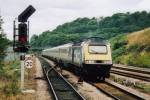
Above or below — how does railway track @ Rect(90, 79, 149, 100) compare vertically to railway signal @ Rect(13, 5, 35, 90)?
below

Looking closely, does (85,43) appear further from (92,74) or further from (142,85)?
(142,85)

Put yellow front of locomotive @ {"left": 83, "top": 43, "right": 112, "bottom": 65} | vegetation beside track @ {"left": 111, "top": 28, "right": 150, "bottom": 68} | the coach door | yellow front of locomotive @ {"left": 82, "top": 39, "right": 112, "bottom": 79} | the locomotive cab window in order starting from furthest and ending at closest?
1. vegetation beside track @ {"left": 111, "top": 28, "right": 150, "bottom": 68}
2. the coach door
3. the locomotive cab window
4. yellow front of locomotive @ {"left": 83, "top": 43, "right": 112, "bottom": 65}
5. yellow front of locomotive @ {"left": 82, "top": 39, "right": 112, "bottom": 79}

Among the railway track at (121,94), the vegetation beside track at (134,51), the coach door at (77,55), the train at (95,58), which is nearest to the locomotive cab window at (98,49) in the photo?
the train at (95,58)

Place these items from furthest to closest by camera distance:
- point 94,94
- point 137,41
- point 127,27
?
point 127,27 → point 137,41 → point 94,94

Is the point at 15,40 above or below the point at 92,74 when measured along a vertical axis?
above

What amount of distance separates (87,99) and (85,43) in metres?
10.4

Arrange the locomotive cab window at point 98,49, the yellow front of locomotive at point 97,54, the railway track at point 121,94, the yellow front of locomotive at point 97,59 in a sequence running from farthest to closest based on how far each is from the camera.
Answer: the locomotive cab window at point 98,49
the yellow front of locomotive at point 97,54
the yellow front of locomotive at point 97,59
the railway track at point 121,94

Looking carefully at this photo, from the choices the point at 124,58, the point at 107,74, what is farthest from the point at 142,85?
the point at 124,58

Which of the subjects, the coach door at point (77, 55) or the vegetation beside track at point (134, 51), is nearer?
the coach door at point (77, 55)

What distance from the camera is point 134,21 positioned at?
509ft

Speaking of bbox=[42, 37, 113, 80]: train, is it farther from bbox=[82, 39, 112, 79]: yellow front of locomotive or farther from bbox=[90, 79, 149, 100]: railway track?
bbox=[90, 79, 149, 100]: railway track

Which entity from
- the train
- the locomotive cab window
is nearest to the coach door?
the train

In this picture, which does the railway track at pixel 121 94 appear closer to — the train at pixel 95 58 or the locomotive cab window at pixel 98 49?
the train at pixel 95 58

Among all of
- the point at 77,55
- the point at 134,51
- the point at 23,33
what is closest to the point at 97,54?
the point at 77,55
